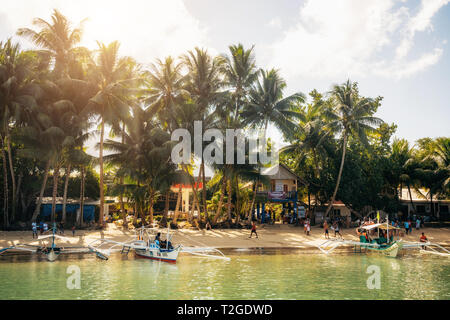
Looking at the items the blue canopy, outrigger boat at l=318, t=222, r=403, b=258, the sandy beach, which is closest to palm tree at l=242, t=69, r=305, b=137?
the sandy beach

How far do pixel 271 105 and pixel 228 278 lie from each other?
2419 cm

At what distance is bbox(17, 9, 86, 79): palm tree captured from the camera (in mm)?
31469

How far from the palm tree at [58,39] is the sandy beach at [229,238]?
48.8 feet

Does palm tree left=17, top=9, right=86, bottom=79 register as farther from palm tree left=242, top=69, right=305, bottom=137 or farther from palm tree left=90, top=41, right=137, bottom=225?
palm tree left=242, top=69, right=305, bottom=137

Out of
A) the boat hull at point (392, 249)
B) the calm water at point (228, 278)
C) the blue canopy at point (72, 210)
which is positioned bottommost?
the calm water at point (228, 278)

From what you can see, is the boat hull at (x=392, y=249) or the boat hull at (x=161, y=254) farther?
the boat hull at (x=392, y=249)

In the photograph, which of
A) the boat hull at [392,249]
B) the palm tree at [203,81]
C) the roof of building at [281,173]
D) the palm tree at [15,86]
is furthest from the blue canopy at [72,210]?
the boat hull at [392,249]

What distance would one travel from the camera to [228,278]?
634 inches

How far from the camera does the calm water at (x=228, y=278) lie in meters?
13.8

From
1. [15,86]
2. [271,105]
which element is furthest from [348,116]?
[15,86]

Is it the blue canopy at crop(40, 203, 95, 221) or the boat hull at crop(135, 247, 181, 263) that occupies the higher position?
the blue canopy at crop(40, 203, 95, 221)

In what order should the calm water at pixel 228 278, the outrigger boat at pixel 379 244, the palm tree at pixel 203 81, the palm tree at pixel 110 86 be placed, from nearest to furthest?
1. the calm water at pixel 228 278
2. the outrigger boat at pixel 379 244
3. the palm tree at pixel 110 86
4. the palm tree at pixel 203 81

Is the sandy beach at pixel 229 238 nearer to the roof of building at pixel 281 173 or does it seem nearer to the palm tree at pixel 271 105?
the roof of building at pixel 281 173

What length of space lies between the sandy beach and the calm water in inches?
152
